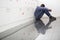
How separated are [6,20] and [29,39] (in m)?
1.15

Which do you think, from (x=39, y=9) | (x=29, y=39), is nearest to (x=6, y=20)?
(x=29, y=39)

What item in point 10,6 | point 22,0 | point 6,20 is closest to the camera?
point 6,20

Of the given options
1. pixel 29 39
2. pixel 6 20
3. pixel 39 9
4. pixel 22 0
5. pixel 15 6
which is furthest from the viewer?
pixel 39 9

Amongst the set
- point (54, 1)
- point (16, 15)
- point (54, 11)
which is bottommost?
point (54, 11)

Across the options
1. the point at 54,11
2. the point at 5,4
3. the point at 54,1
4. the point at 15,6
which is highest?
the point at 5,4

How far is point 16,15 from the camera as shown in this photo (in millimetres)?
3904

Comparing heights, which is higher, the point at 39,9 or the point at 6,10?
the point at 6,10

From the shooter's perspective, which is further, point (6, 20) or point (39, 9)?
point (39, 9)

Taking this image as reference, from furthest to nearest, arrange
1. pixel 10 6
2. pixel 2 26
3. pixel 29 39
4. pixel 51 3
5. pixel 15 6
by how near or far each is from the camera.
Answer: pixel 51 3 → pixel 15 6 → pixel 10 6 → pixel 2 26 → pixel 29 39

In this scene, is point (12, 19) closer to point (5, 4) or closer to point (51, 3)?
point (5, 4)

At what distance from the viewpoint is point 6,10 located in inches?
126

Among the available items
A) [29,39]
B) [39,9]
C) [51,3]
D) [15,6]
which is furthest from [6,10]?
[51,3]

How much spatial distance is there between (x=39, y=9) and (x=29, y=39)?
400 centimetres

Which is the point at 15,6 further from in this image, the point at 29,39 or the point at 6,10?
the point at 29,39
